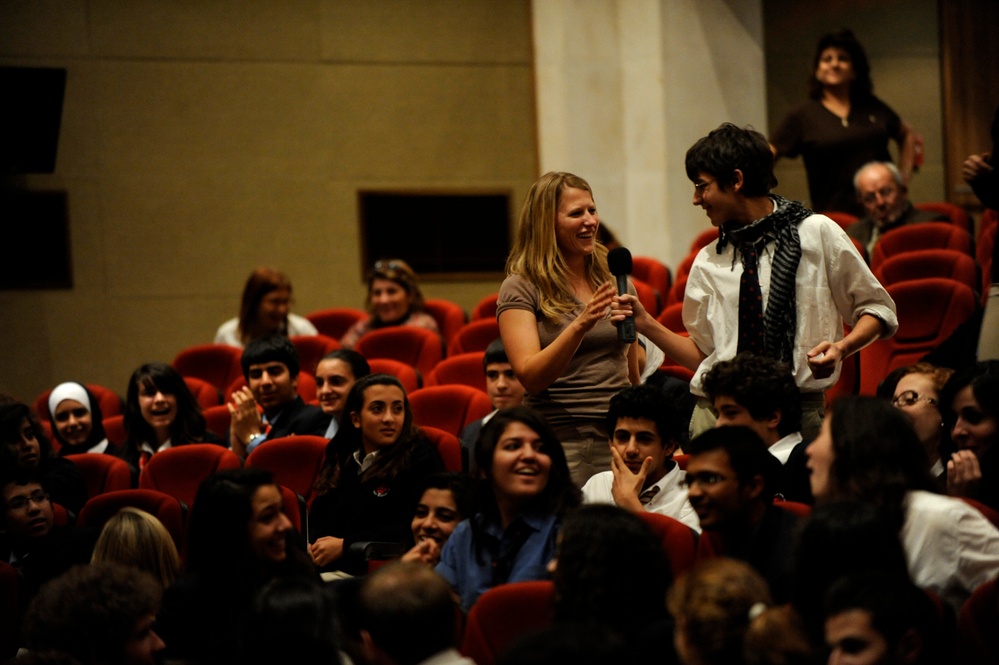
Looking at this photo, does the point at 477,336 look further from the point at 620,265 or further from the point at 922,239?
the point at 620,265

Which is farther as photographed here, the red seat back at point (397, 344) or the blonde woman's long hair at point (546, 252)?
the red seat back at point (397, 344)

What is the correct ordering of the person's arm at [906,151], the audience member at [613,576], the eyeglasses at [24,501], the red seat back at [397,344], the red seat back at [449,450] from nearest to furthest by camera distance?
the audience member at [613,576] → the eyeglasses at [24,501] → the red seat back at [449,450] → the red seat back at [397,344] → the person's arm at [906,151]

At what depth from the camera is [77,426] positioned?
14.1 ft

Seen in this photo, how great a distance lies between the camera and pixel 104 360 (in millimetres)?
6207

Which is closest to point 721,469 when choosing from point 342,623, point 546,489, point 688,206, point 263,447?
point 546,489

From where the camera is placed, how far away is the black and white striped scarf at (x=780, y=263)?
2492mm

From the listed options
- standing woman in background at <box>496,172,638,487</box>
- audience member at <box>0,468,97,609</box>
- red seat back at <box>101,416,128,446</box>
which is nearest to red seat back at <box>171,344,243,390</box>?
red seat back at <box>101,416,128,446</box>

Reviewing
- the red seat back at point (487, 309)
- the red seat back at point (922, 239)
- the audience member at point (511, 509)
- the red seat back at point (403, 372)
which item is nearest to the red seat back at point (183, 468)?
the red seat back at point (403, 372)

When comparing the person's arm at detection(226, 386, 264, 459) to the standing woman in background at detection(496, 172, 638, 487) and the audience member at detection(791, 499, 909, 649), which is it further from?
the audience member at detection(791, 499, 909, 649)

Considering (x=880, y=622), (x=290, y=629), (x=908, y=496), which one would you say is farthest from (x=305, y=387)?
(x=880, y=622)

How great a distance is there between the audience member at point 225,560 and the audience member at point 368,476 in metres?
0.58

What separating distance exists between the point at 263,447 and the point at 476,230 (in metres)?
3.48

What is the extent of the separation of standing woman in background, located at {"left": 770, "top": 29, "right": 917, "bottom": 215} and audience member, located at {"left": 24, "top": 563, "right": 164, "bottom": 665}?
13.1 feet

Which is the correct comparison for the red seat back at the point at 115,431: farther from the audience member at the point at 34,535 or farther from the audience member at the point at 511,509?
the audience member at the point at 511,509
